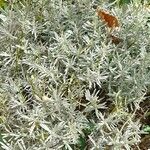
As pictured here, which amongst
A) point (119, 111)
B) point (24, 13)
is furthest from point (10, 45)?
point (119, 111)

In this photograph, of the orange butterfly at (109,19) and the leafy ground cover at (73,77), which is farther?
the orange butterfly at (109,19)

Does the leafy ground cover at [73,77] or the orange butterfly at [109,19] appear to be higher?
the orange butterfly at [109,19]

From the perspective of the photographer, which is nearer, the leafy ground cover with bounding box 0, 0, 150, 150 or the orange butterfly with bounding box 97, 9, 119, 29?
the leafy ground cover with bounding box 0, 0, 150, 150

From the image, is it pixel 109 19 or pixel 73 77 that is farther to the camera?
pixel 109 19

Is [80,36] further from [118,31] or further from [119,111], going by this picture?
[119,111]
